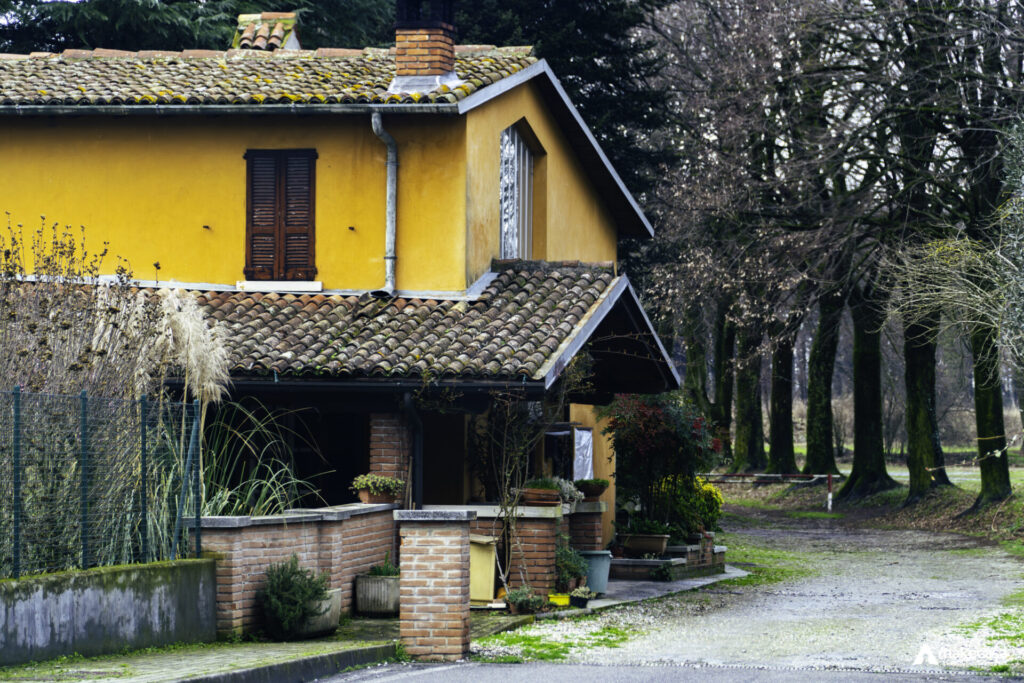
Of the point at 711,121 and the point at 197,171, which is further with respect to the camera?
the point at 711,121

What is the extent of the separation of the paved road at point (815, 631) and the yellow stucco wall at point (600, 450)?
11.9 feet

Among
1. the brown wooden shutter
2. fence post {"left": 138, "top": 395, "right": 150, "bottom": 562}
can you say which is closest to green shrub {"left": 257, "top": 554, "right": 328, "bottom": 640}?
fence post {"left": 138, "top": 395, "right": 150, "bottom": 562}

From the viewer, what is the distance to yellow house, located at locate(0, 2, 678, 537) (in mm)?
16453

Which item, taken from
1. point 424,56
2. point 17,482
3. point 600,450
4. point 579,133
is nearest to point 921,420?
point 600,450

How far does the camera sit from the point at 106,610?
1073 centimetres

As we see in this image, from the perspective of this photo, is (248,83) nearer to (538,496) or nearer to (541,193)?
(541,193)

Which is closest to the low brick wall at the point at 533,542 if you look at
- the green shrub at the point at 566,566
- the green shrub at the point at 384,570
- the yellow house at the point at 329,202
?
the green shrub at the point at 566,566

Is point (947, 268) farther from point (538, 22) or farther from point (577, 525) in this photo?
point (538, 22)

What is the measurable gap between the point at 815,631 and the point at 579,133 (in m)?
9.84

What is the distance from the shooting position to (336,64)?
19062 mm

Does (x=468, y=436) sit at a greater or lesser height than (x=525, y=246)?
lesser

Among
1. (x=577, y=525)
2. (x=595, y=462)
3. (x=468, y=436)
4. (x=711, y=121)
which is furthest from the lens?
(x=711, y=121)

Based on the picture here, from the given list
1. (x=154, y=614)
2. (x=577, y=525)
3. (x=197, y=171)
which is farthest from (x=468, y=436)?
(x=154, y=614)

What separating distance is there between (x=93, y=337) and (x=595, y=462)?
466 inches
